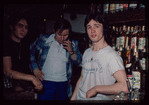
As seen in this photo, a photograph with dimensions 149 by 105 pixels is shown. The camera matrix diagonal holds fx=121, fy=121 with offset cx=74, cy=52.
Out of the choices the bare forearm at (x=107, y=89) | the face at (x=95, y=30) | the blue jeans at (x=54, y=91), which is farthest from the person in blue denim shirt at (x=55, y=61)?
the bare forearm at (x=107, y=89)

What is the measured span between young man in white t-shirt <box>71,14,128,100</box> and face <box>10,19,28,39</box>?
663 mm

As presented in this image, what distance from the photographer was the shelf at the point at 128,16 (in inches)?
49.4

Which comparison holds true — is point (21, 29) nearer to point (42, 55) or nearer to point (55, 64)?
point (42, 55)

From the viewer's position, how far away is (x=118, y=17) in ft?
4.59

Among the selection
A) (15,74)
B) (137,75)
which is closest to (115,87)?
(137,75)

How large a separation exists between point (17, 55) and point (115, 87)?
0.97 meters

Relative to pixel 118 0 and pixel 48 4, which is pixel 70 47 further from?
pixel 118 0

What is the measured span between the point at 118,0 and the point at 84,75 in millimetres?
897

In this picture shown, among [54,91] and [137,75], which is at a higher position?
[137,75]

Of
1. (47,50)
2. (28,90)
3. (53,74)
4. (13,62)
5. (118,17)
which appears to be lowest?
(28,90)

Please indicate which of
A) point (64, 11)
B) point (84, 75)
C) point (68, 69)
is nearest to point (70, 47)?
point (68, 69)

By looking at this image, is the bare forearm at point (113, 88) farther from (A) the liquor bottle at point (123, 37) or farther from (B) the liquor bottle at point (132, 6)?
(B) the liquor bottle at point (132, 6)

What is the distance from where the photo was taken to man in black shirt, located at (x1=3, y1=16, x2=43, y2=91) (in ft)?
3.95

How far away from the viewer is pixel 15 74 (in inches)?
47.6
